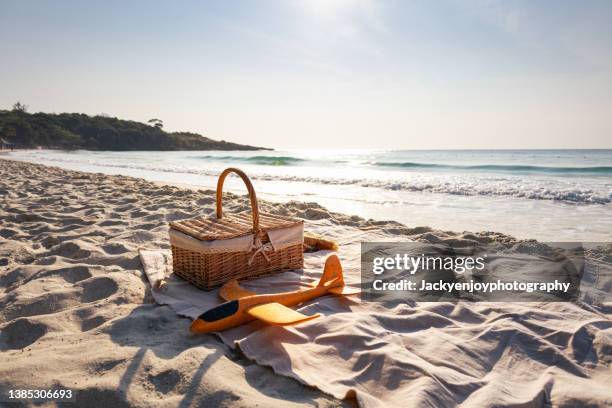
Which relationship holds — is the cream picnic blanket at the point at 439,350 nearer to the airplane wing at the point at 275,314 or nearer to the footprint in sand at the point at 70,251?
the airplane wing at the point at 275,314

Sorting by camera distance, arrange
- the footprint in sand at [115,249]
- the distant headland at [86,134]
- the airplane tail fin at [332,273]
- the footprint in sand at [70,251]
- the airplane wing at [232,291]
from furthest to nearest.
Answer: the distant headland at [86,134] → the footprint in sand at [115,249] → the footprint in sand at [70,251] → the airplane tail fin at [332,273] → the airplane wing at [232,291]

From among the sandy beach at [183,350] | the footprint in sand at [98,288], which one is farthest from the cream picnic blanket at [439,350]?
the footprint in sand at [98,288]

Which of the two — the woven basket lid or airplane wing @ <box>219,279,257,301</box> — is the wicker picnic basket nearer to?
the woven basket lid

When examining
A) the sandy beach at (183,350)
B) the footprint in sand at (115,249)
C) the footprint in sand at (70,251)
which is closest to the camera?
the sandy beach at (183,350)

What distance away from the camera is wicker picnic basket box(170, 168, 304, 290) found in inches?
103

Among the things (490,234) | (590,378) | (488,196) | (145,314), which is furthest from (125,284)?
(488,196)

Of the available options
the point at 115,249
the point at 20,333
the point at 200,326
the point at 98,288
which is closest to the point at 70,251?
the point at 115,249

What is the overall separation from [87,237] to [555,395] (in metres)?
3.79

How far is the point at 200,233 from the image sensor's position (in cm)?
268

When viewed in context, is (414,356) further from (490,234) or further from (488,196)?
(488,196)

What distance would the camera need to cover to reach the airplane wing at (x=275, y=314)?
199 cm

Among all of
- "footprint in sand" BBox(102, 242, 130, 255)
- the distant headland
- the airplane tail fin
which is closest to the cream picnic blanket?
the airplane tail fin

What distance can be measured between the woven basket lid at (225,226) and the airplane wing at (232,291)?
31 centimetres

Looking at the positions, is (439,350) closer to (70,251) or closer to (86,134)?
(70,251)
